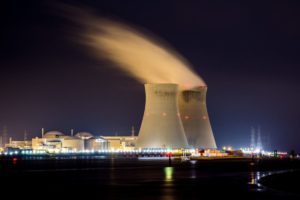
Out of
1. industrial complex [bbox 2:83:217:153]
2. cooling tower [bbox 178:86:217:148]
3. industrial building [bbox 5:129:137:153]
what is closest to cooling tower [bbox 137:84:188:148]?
industrial complex [bbox 2:83:217:153]

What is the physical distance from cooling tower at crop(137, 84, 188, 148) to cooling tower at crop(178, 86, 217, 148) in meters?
4.63

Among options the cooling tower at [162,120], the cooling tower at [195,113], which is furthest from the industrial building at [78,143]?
the cooling tower at [162,120]

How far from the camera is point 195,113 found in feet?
291

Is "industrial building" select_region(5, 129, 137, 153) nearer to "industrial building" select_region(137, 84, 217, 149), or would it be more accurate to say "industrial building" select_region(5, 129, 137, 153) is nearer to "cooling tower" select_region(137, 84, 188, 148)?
"industrial building" select_region(137, 84, 217, 149)

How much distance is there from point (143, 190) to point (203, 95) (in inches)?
2412

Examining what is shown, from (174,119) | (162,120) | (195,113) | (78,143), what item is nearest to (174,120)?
(174,119)

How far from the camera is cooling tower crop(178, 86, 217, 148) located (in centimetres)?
8869

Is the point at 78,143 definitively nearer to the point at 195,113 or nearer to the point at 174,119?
the point at 195,113

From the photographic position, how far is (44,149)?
12850cm

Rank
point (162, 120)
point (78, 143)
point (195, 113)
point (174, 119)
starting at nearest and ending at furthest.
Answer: point (162, 120), point (174, 119), point (195, 113), point (78, 143)

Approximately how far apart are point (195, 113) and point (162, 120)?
8684 mm

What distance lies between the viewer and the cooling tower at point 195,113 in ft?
291

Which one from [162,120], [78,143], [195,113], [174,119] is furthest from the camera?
[78,143]

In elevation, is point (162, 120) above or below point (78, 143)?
above
